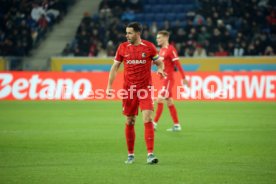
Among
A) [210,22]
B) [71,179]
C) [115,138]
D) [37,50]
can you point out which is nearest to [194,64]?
[210,22]

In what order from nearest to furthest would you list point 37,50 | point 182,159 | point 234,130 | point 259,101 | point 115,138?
point 182,159
point 115,138
point 234,130
point 259,101
point 37,50

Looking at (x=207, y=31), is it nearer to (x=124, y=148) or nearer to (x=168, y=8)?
(x=168, y=8)

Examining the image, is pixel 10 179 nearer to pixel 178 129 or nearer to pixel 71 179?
pixel 71 179

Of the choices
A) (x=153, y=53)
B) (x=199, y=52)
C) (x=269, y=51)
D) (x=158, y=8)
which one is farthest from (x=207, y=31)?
(x=153, y=53)

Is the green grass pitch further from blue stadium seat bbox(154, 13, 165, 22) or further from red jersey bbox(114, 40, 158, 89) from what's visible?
blue stadium seat bbox(154, 13, 165, 22)

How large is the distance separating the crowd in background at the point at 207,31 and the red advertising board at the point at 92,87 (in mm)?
4817

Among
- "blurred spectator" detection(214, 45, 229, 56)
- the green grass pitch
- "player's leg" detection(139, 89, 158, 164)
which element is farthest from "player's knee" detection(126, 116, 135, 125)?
"blurred spectator" detection(214, 45, 229, 56)

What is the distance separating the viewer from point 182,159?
10.9 m

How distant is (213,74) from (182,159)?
→ 14048 millimetres

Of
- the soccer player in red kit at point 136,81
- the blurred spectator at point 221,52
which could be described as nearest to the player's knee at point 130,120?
the soccer player in red kit at point 136,81

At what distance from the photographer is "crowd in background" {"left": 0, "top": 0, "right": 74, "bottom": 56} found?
31891 mm

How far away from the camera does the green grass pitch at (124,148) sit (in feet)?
29.9

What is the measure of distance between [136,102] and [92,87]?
1485cm

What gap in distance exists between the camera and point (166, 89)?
16469mm
